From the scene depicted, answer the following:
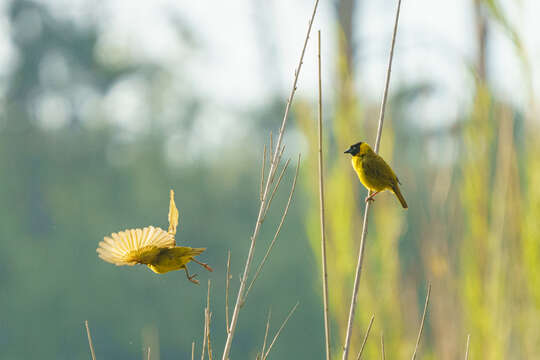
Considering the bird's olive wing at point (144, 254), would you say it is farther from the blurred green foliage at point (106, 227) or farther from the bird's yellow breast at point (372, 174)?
the blurred green foliage at point (106, 227)

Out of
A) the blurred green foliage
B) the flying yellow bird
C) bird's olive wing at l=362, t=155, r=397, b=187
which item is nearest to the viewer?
the flying yellow bird

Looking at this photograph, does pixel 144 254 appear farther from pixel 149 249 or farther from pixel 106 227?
pixel 106 227

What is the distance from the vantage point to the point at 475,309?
193 cm

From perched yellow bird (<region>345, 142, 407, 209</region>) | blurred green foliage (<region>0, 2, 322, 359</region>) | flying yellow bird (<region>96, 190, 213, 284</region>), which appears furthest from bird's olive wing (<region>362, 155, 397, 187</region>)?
blurred green foliage (<region>0, 2, 322, 359</region>)

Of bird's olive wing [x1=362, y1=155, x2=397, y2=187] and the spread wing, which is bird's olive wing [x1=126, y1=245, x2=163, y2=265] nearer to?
the spread wing

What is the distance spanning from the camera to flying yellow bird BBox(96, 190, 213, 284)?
85cm

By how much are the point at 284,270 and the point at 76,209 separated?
482cm

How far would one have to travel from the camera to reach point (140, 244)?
86 cm

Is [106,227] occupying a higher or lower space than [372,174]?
lower

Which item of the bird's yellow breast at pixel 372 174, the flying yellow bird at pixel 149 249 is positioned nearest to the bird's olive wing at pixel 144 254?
the flying yellow bird at pixel 149 249

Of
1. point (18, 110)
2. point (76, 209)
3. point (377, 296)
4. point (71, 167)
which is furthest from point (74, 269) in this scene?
point (377, 296)

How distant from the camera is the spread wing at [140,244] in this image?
85 cm

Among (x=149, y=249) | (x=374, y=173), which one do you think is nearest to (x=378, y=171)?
(x=374, y=173)

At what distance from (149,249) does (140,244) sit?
0.01 m
